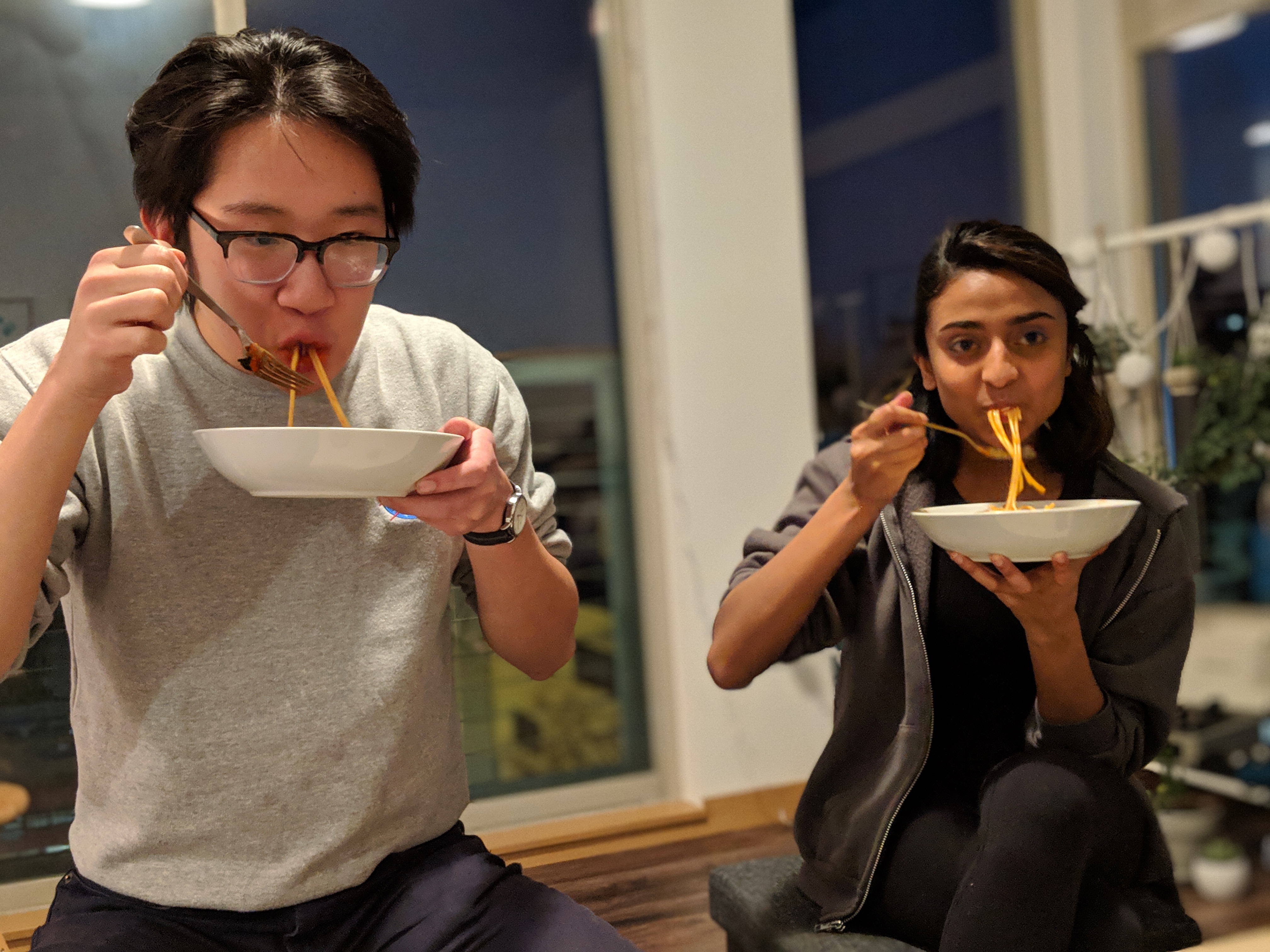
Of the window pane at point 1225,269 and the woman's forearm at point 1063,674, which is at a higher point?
the window pane at point 1225,269

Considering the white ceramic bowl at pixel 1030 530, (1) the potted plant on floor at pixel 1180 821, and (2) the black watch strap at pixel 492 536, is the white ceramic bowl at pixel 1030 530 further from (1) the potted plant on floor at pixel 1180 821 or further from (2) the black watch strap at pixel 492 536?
(1) the potted plant on floor at pixel 1180 821

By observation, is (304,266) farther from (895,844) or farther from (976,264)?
(895,844)

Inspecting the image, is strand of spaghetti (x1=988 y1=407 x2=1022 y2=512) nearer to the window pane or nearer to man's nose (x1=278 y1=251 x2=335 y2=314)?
man's nose (x1=278 y1=251 x2=335 y2=314)

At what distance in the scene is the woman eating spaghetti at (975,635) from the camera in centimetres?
119

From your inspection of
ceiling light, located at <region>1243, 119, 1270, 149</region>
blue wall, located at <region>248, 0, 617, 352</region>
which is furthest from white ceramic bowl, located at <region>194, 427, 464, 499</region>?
ceiling light, located at <region>1243, 119, 1270, 149</region>

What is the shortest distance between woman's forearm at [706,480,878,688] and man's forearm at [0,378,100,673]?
747 millimetres

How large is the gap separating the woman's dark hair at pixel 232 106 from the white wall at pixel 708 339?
77 centimetres

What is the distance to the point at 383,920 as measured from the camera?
109 centimetres

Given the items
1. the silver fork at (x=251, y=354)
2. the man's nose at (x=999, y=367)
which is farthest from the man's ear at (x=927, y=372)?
the silver fork at (x=251, y=354)

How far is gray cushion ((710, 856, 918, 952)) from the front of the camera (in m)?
1.24

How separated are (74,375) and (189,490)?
22cm

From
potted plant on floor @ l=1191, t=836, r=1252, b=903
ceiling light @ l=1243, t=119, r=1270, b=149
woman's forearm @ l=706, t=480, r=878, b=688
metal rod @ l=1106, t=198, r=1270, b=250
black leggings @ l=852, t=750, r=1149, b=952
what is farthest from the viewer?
ceiling light @ l=1243, t=119, r=1270, b=149

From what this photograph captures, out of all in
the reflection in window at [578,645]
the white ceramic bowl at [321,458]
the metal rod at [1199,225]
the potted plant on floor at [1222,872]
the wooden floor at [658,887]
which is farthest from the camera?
the metal rod at [1199,225]

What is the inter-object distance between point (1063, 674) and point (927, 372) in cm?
43
